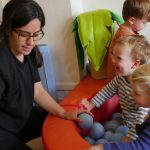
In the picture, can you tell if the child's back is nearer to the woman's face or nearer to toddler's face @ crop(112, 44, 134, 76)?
toddler's face @ crop(112, 44, 134, 76)

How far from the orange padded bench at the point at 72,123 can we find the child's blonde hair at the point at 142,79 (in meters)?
0.31

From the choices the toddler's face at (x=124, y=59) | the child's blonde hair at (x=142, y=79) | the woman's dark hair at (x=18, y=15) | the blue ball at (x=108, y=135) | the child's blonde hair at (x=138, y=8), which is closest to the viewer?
the child's blonde hair at (x=142, y=79)

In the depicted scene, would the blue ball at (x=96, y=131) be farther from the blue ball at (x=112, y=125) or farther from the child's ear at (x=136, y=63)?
the child's ear at (x=136, y=63)

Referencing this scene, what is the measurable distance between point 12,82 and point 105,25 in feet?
2.48

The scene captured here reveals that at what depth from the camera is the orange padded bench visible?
1089 millimetres

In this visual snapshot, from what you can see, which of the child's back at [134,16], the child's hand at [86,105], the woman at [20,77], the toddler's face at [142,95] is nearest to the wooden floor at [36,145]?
the woman at [20,77]

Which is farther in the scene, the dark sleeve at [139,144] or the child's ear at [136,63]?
the child's ear at [136,63]

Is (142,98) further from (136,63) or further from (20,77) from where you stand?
(20,77)

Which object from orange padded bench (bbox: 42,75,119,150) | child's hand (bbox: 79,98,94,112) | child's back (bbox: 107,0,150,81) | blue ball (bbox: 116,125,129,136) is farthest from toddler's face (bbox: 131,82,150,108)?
child's back (bbox: 107,0,150,81)

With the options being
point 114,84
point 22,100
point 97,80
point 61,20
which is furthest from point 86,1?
point 22,100

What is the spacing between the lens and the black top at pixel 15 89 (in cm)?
114

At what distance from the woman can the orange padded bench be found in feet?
0.22

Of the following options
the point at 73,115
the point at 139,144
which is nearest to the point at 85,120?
the point at 73,115

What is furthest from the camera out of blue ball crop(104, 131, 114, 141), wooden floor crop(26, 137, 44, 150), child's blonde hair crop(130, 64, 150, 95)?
wooden floor crop(26, 137, 44, 150)
